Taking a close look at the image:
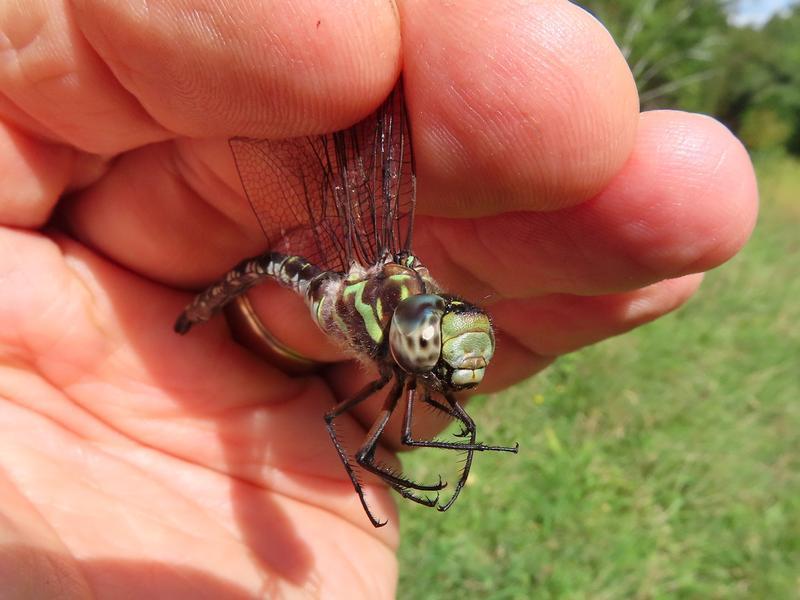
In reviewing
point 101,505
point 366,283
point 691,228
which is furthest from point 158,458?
point 691,228

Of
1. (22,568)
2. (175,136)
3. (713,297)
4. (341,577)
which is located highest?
(175,136)

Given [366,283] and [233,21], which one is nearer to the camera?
[233,21]

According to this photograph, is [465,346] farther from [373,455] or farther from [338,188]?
[338,188]

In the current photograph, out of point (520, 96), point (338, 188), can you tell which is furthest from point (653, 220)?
point (338, 188)

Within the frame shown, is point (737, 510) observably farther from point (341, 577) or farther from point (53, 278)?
point (53, 278)

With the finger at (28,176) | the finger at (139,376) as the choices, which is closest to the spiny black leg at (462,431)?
the finger at (139,376)

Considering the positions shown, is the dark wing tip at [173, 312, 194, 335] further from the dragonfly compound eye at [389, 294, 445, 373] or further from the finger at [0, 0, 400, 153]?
the dragonfly compound eye at [389, 294, 445, 373]

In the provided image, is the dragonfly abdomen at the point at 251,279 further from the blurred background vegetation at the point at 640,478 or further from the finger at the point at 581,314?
the blurred background vegetation at the point at 640,478
